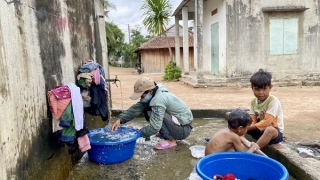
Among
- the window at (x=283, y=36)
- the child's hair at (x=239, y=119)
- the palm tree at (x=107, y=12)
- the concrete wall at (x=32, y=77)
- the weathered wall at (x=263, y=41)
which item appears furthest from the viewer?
the palm tree at (x=107, y=12)

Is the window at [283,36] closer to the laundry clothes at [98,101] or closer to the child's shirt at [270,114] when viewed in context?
the child's shirt at [270,114]

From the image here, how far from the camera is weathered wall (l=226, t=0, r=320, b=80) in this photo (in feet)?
34.3

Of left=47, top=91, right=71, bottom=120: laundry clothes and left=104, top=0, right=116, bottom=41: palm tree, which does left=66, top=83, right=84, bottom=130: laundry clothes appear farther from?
left=104, top=0, right=116, bottom=41: palm tree

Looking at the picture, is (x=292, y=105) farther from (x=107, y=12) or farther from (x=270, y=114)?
(x=107, y=12)

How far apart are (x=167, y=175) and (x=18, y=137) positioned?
1.43m

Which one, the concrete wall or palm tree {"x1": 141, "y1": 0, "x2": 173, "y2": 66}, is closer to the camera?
the concrete wall

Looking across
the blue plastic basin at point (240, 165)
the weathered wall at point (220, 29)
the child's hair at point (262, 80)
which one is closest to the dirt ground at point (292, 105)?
the weathered wall at point (220, 29)

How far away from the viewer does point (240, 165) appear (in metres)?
2.42

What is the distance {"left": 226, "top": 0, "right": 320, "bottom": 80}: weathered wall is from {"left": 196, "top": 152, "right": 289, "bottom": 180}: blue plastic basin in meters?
8.57

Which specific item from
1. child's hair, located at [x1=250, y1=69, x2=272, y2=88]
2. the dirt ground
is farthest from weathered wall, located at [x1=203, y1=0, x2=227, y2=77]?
child's hair, located at [x1=250, y1=69, x2=272, y2=88]

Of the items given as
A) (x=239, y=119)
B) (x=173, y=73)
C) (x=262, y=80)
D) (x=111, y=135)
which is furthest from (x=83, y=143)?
(x=173, y=73)

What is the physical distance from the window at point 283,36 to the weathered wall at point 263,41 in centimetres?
17

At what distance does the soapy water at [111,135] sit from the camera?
3.13 metres

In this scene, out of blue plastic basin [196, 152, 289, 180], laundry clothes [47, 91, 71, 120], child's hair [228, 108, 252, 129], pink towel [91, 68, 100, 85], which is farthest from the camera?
pink towel [91, 68, 100, 85]
